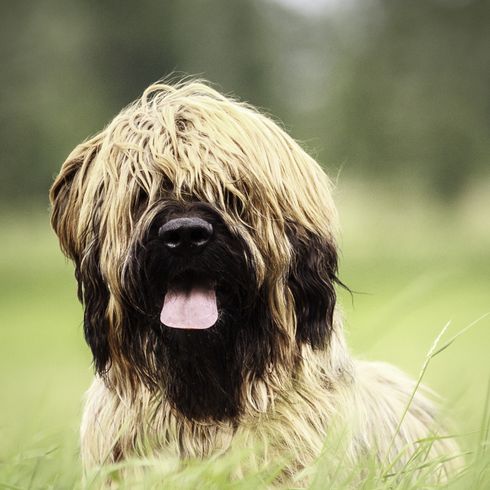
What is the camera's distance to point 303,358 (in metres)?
3.60

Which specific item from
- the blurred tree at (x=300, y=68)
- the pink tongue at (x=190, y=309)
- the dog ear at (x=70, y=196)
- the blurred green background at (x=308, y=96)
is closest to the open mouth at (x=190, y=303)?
the pink tongue at (x=190, y=309)

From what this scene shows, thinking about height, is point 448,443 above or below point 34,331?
above

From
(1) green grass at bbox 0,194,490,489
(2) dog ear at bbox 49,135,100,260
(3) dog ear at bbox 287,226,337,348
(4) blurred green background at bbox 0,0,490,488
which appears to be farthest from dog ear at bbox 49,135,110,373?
(4) blurred green background at bbox 0,0,490,488

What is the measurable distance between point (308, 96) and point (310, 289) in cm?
2175

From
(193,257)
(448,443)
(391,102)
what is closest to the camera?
(193,257)

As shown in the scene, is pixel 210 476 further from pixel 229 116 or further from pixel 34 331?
pixel 34 331

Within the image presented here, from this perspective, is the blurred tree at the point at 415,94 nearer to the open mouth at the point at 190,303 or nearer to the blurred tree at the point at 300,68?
the blurred tree at the point at 300,68

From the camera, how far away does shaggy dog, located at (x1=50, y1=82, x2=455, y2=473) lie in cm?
345

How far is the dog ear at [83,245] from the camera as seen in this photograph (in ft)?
11.8

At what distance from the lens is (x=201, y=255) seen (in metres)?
3.31

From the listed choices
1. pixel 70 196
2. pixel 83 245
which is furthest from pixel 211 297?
pixel 70 196

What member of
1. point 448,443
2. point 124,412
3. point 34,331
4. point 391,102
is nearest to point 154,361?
point 124,412

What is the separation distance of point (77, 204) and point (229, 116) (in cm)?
62

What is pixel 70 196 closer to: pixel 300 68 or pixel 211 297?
pixel 211 297
